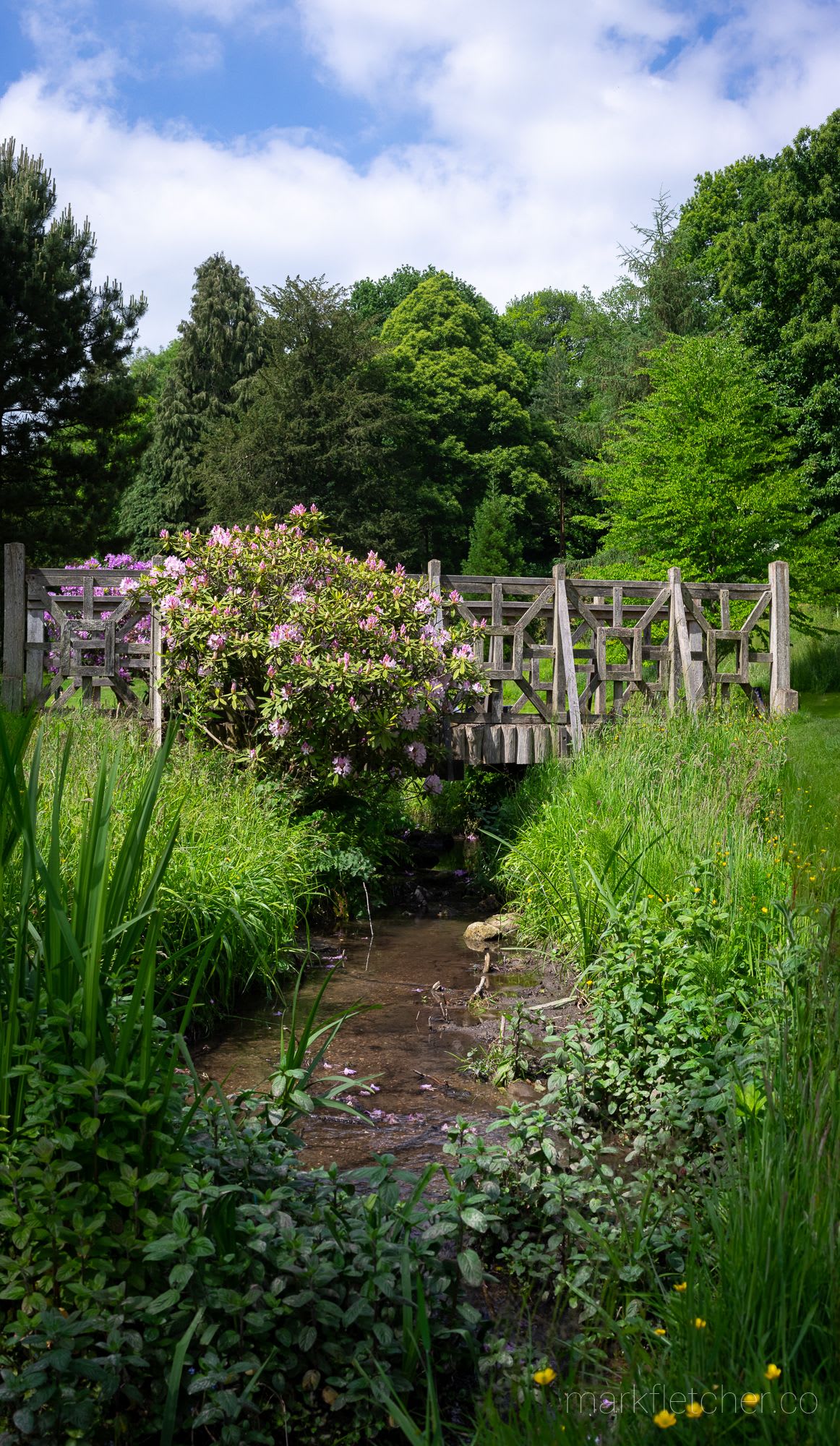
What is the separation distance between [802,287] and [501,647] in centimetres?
1563

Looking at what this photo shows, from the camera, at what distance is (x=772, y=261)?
2233cm

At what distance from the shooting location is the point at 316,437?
2467 cm

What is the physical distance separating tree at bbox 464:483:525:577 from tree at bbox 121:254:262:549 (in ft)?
25.3

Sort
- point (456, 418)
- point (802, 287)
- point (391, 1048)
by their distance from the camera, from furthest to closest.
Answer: point (456, 418), point (802, 287), point (391, 1048)

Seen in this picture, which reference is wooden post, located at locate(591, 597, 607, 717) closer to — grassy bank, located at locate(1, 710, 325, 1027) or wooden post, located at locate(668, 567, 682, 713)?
wooden post, located at locate(668, 567, 682, 713)

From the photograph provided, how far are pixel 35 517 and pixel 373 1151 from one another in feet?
61.8

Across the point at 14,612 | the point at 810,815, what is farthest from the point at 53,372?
the point at 810,815

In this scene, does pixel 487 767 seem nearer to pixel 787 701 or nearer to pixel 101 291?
pixel 787 701

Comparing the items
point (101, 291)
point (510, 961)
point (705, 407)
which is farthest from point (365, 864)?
→ point (101, 291)

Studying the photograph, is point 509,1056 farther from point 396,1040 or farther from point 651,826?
point 651,826

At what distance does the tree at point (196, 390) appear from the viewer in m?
30.5

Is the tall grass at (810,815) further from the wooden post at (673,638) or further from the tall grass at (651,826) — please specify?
the wooden post at (673,638)

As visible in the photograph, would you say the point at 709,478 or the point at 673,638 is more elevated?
the point at 709,478

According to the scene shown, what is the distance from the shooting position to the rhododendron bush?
8.51 m
